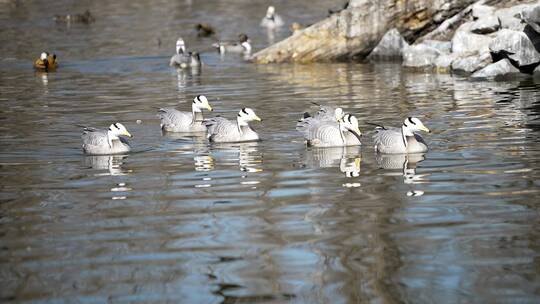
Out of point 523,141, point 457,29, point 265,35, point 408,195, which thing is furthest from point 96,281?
point 265,35

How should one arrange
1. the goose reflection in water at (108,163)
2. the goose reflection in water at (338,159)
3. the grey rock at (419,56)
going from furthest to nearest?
1. the grey rock at (419,56)
2. the goose reflection in water at (108,163)
3. the goose reflection in water at (338,159)

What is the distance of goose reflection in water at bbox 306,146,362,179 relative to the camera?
16.5 meters

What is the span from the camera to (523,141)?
18047mm

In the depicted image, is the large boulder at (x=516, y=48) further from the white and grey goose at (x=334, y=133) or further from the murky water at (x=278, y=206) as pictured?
the white and grey goose at (x=334, y=133)

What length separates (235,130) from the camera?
19688mm

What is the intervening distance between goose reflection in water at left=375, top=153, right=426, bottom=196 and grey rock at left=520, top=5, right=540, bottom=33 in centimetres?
1067

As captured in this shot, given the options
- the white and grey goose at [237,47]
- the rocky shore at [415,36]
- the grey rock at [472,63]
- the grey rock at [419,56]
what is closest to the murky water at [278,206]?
the grey rock at [472,63]

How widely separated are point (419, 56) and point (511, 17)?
312 cm

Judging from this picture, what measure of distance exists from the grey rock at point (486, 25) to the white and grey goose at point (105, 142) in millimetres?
15311

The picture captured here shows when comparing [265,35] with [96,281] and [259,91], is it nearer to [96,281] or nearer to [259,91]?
[259,91]

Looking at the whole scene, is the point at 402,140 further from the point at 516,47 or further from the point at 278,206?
the point at 516,47

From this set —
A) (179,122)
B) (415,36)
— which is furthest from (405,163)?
(415,36)

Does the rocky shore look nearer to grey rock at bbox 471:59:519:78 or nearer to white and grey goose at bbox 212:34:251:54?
grey rock at bbox 471:59:519:78

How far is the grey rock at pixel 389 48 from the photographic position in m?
33.3
